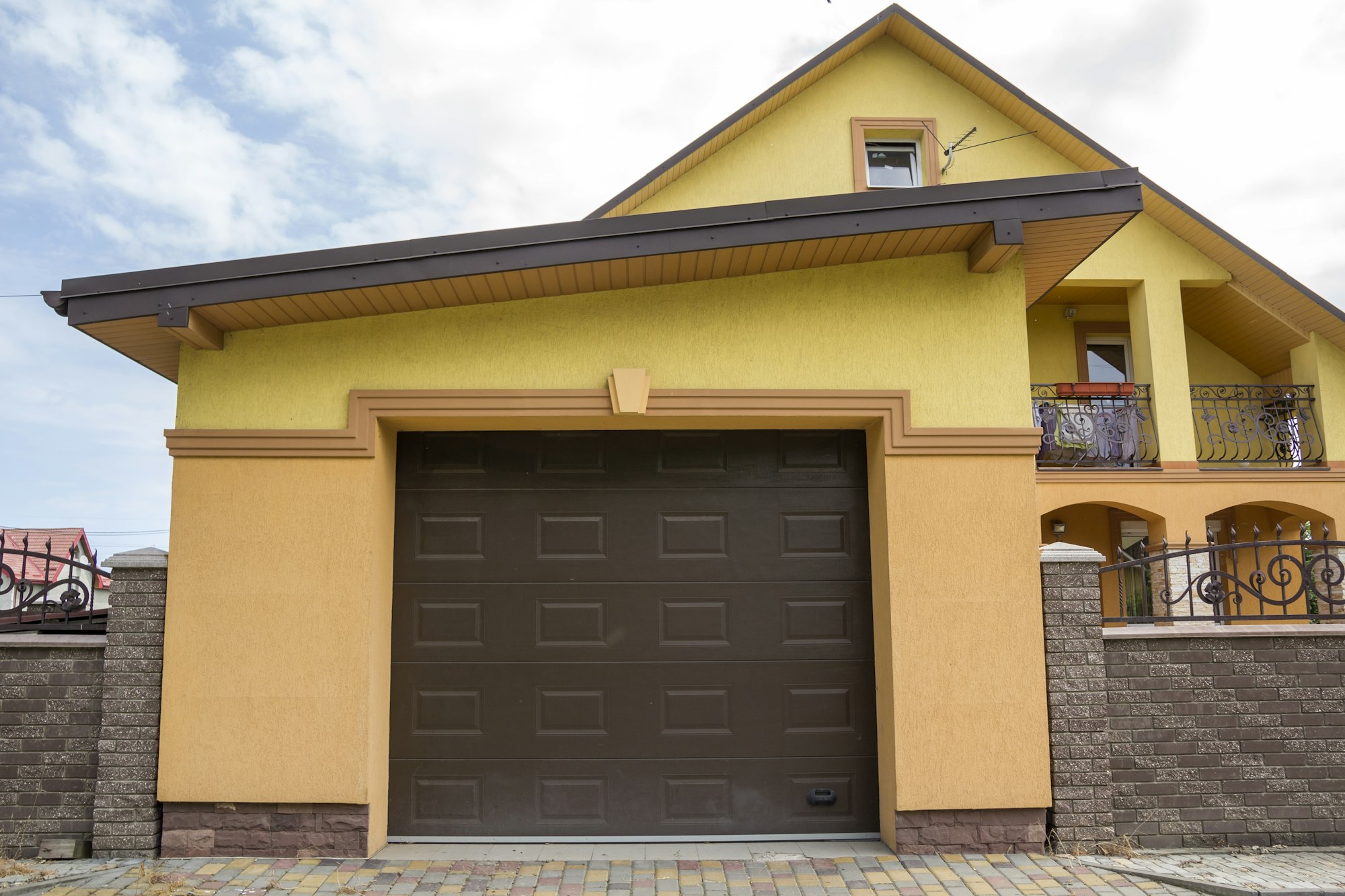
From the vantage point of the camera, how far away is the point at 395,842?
602 cm

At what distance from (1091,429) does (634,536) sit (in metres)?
8.15

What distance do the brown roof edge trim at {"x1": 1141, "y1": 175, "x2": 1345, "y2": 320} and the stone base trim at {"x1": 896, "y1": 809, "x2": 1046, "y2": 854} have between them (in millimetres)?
9126

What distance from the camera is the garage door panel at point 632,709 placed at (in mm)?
6129

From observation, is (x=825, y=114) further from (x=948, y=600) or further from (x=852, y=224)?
(x=948, y=600)

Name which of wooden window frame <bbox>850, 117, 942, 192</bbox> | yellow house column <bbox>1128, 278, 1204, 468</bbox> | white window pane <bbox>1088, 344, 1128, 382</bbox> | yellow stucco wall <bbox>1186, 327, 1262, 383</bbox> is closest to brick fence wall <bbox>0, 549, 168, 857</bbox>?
wooden window frame <bbox>850, 117, 942, 192</bbox>

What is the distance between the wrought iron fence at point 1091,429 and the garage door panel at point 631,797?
7148 mm

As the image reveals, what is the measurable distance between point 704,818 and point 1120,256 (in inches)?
401

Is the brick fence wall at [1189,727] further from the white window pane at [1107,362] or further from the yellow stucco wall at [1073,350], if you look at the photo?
the white window pane at [1107,362]

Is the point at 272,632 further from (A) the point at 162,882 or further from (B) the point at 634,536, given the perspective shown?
(B) the point at 634,536

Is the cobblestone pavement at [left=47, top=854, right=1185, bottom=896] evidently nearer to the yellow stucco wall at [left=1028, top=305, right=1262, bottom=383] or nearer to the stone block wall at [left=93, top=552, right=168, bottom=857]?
the stone block wall at [left=93, top=552, right=168, bottom=857]

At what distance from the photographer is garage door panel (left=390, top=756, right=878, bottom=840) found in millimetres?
6070

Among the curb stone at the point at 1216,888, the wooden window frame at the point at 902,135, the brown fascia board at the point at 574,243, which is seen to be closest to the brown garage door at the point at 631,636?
the brown fascia board at the point at 574,243

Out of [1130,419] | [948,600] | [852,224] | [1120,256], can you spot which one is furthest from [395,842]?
[1120,256]

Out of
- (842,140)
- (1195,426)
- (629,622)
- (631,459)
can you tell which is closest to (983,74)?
(842,140)
